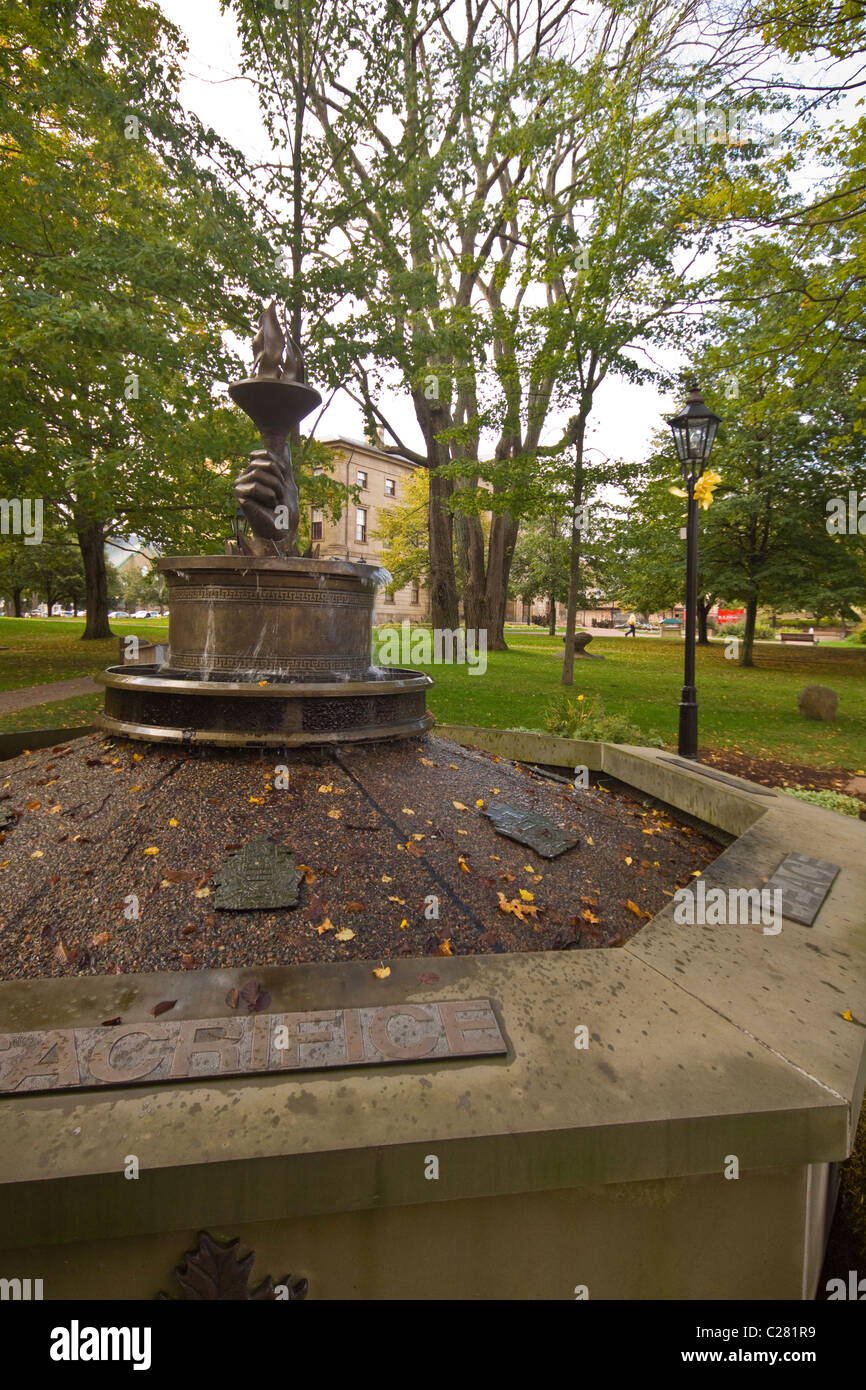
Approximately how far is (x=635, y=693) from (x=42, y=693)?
48.3 ft

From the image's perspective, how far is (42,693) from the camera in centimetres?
1365

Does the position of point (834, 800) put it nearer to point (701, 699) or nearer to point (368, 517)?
point (701, 699)

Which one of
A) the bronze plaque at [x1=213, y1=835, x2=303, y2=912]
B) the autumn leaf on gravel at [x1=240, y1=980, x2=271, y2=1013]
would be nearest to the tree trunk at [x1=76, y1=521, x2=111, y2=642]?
the bronze plaque at [x1=213, y1=835, x2=303, y2=912]

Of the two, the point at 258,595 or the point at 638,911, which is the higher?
the point at 258,595

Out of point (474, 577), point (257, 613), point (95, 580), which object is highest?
point (474, 577)

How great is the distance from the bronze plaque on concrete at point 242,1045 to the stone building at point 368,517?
144ft

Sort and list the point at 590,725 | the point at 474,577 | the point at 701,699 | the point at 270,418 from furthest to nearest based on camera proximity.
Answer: the point at 474,577 → the point at 701,699 → the point at 590,725 → the point at 270,418

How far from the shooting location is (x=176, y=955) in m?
3.05

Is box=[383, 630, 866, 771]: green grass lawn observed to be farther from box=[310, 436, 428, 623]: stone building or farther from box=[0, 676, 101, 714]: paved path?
box=[310, 436, 428, 623]: stone building

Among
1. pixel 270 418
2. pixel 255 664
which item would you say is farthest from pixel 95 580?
pixel 255 664

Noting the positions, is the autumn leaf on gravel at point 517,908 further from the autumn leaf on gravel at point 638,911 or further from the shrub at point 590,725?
the shrub at point 590,725

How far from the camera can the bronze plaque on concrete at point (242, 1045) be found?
Result: 218 centimetres

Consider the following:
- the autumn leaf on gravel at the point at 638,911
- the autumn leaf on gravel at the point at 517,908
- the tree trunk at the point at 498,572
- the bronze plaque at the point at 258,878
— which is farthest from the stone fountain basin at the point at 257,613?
the tree trunk at the point at 498,572

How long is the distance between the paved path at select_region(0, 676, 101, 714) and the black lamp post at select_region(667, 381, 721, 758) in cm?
1141
